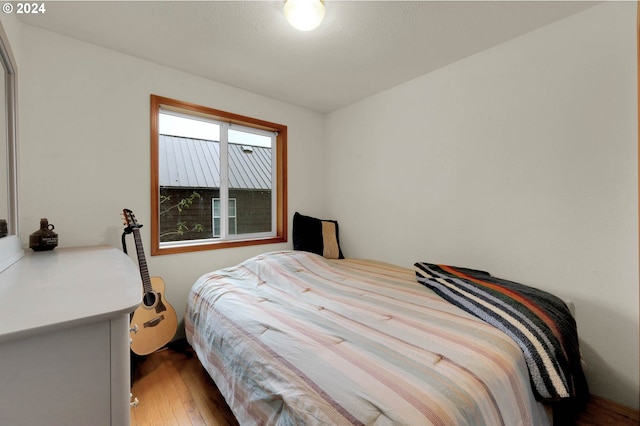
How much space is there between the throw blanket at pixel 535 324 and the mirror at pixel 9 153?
2296mm

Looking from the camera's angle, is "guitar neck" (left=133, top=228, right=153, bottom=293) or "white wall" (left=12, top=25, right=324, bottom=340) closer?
"white wall" (left=12, top=25, right=324, bottom=340)

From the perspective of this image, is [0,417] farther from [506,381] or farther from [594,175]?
[594,175]

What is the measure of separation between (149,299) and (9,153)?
3.78 feet

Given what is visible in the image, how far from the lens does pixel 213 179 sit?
2641 mm

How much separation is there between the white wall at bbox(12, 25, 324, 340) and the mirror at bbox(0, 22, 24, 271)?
0.30 m

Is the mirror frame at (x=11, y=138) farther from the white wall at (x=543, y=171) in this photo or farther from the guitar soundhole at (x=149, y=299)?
the white wall at (x=543, y=171)

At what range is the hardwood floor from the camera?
1.44 metres

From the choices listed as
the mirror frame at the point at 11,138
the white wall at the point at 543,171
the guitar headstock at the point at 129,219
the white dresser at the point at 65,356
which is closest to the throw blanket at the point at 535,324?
the white wall at the point at 543,171

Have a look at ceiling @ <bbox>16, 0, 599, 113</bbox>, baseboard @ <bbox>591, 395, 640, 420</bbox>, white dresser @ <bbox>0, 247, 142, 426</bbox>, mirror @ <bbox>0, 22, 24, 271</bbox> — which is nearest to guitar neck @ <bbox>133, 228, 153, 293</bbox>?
mirror @ <bbox>0, 22, 24, 271</bbox>

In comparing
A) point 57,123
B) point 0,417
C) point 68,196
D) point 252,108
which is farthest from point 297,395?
point 252,108

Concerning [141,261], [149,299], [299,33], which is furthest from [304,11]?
[149,299]

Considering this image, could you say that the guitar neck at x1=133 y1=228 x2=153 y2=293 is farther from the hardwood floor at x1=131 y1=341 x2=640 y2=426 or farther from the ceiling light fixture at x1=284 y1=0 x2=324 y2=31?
the ceiling light fixture at x1=284 y1=0 x2=324 y2=31

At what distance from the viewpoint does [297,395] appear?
2.93 ft

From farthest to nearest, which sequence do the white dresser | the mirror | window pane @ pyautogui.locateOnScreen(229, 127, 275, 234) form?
1. window pane @ pyautogui.locateOnScreen(229, 127, 275, 234)
2. the mirror
3. the white dresser
